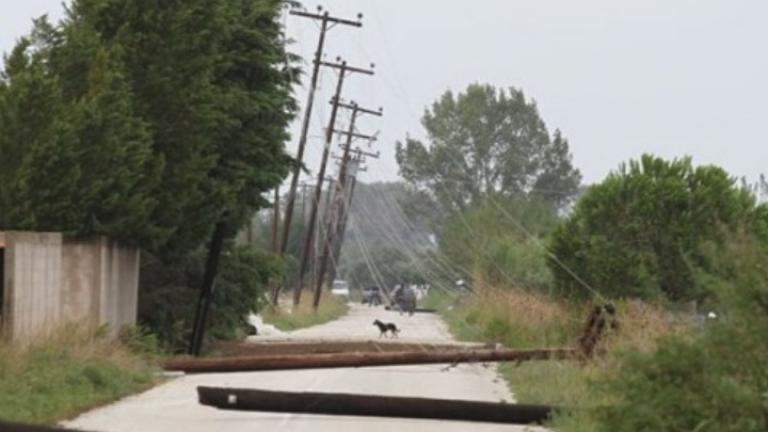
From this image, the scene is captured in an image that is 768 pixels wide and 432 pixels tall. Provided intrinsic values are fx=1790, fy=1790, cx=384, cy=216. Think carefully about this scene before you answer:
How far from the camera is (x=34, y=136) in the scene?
93.5 feet

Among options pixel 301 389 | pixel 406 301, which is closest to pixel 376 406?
pixel 301 389

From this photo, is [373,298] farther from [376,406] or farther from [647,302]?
[376,406]

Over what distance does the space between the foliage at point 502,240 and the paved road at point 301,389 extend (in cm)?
2858

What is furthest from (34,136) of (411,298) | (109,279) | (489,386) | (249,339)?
(411,298)

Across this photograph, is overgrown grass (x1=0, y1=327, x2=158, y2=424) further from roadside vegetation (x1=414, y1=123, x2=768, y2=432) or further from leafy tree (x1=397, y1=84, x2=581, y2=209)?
leafy tree (x1=397, y1=84, x2=581, y2=209)

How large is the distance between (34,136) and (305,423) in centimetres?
945

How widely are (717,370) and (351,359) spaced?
14.9 m

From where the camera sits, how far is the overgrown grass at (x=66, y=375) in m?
21.2

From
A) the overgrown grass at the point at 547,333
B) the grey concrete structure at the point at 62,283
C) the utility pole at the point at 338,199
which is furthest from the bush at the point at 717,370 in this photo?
the utility pole at the point at 338,199

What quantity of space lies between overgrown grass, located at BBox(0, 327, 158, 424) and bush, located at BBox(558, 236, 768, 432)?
819cm

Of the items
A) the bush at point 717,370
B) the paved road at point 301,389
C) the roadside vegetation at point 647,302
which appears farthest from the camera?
the paved road at point 301,389

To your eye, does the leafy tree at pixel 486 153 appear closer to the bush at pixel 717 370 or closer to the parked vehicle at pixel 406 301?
the parked vehicle at pixel 406 301

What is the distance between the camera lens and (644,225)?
43.7 m

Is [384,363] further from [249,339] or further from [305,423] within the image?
[249,339]
